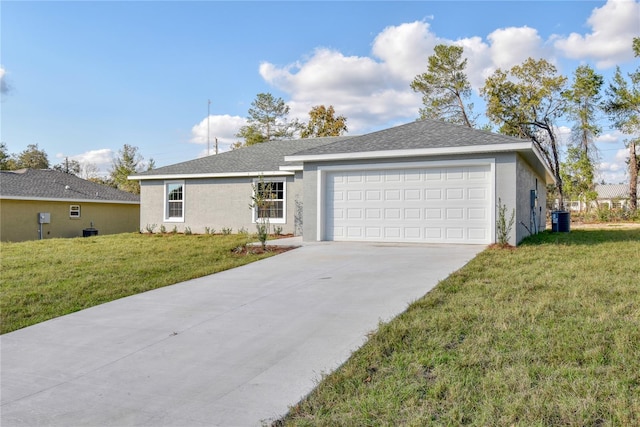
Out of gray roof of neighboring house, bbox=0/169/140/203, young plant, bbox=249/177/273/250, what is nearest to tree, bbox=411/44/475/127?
young plant, bbox=249/177/273/250

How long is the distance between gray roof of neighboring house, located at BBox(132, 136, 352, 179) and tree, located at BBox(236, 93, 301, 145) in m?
20.8

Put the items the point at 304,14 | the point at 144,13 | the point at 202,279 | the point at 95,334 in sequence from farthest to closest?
the point at 304,14, the point at 144,13, the point at 202,279, the point at 95,334

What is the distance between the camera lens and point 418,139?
12.4 meters

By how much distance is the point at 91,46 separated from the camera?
13.7 m

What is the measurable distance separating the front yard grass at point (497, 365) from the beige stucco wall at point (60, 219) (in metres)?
21.5

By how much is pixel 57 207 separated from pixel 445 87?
2696 centimetres

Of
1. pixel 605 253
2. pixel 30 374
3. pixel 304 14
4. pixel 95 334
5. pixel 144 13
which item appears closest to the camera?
pixel 30 374

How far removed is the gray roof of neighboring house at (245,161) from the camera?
17.3 m

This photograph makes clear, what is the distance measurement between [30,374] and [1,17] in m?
9.17

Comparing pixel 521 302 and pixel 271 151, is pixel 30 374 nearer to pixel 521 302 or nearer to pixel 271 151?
pixel 521 302

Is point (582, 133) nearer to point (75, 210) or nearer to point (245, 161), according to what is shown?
point (245, 161)

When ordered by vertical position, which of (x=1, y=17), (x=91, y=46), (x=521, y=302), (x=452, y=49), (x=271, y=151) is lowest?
(x=521, y=302)

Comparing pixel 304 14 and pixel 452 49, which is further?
pixel 452 49

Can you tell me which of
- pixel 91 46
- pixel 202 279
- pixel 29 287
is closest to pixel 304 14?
pixel 91 46
